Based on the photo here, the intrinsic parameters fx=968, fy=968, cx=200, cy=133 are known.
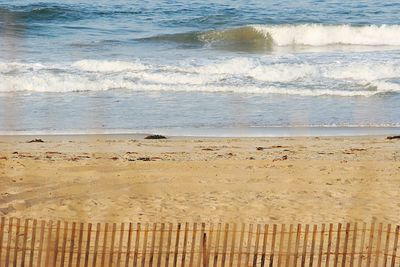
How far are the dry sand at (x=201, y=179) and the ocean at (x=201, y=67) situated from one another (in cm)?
144

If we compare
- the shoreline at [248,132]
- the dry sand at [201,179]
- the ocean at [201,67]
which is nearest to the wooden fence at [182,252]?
the dry sand at [201,179]

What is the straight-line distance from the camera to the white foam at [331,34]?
103 ft

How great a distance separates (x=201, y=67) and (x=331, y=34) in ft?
32.8

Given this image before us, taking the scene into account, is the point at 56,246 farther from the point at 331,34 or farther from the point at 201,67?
the point at 331,34

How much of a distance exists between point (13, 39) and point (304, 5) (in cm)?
1316

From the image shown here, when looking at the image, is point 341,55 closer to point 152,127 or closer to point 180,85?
point 180,85

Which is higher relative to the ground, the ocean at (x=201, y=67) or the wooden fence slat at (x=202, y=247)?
the wooden fence slat at (x=202, y=247)

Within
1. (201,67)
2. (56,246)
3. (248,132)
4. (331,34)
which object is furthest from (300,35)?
(56,246)

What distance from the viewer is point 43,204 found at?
10.9 metres

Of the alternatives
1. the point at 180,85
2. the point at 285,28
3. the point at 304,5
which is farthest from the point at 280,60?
the point at 304,5

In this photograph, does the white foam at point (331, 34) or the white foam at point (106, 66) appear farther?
the white foam at point (331, 34)

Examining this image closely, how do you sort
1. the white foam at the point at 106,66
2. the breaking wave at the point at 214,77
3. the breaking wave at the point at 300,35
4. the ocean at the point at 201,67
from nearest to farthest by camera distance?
the ocean at the point at 201,67 → the breaking wave at the point at 214,77 → the white foam at the point at 106,66 → the breaking wave at the point at 300,35

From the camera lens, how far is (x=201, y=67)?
923 inches

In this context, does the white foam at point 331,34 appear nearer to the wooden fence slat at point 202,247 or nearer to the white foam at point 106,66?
the white foam at point 106,66
